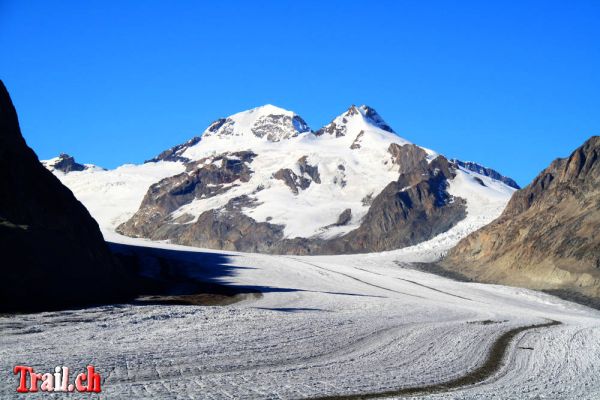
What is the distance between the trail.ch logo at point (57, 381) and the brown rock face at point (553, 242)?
7472 centimetres

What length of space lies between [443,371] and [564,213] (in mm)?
93806

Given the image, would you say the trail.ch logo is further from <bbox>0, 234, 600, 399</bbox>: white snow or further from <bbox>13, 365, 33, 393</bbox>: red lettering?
<bbox>0, 234, 600, 399</bbox>: white snow

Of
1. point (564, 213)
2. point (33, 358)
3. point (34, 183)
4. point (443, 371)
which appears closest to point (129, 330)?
point (33, 358)

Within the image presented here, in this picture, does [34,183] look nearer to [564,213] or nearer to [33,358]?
[33,358]

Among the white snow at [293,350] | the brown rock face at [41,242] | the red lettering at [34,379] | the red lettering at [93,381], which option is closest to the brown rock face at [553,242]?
the white snow at [293,350]

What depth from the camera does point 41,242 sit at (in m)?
50.7

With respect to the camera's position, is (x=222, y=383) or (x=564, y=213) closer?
(x=222, y=383)

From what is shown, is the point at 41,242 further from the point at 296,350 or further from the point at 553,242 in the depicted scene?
the point at 553,242

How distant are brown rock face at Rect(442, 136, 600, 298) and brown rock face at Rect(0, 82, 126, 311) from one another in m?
58.1

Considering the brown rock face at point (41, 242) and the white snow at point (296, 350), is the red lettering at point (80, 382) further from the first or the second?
the brown rock face at point (41, 242)

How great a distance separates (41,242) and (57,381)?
90.0 feet

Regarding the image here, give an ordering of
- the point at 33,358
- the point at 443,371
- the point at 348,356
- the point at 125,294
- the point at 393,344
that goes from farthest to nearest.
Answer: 1. the point at 125,294
2. the point at 393,344
3. the point at 348,356
4. the point at 443,371
5. the point at 33,358

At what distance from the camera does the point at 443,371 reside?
31.4 metres

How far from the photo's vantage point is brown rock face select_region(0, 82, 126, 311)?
46.5 metres
